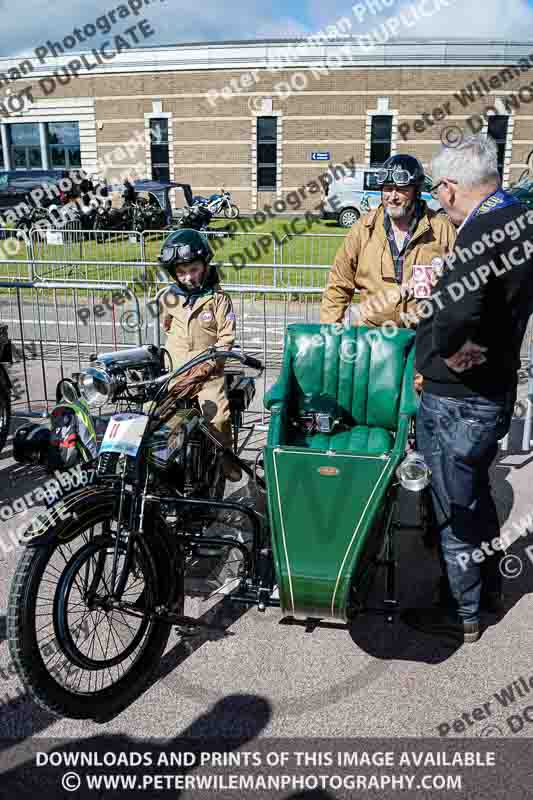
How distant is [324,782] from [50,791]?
1.01m

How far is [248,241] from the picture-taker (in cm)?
1845

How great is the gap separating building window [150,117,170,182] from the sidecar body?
101 ft

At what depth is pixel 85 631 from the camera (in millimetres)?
3254

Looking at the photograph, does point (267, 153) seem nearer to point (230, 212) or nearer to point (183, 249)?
point (230, 212)

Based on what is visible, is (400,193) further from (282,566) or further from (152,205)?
(152,205)

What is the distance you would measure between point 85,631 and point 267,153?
31037 millimetres

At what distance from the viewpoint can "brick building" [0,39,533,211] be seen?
97.2ft

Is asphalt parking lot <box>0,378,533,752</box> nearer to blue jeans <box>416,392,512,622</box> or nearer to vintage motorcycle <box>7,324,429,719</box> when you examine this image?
vintage motorcycle <box>7,324,429,719</box>

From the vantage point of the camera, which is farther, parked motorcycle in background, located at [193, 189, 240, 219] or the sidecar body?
parked motorcycle in background, located at [193, 189, 240, 219]

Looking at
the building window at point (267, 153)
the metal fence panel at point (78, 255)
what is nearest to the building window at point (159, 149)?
the building window at point (267, 153)

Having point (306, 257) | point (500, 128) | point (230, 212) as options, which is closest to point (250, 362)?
point (306, 257)

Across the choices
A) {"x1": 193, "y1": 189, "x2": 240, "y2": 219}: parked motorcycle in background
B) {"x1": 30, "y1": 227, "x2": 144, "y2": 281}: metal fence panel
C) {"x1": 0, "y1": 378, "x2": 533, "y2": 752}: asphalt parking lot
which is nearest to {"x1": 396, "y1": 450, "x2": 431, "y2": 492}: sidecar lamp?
{"x1": 0, "y1": 378, "x2": 533, "y2": 752}: asphalt parking lot

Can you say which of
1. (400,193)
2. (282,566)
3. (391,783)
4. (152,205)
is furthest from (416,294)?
(152,205)

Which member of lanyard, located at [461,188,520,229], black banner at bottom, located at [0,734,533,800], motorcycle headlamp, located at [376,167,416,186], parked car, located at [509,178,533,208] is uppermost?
parked car, located at [509,178,533,208]
